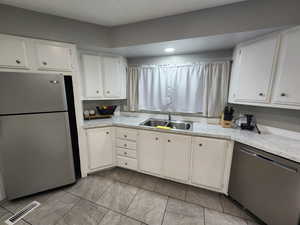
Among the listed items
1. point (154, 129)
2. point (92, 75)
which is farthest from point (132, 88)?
point (154, 129)

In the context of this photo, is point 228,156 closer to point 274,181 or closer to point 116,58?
point 274,181

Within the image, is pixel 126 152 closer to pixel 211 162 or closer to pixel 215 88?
pixel 211 162

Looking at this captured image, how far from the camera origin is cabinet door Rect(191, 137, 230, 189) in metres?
1.69

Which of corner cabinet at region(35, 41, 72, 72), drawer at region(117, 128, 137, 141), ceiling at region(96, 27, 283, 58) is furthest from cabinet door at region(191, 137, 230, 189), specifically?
corner cabinet at region(35, 41, 72, 72)

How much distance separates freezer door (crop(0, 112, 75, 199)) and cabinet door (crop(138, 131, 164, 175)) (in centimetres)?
112

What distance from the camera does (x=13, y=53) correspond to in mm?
1541

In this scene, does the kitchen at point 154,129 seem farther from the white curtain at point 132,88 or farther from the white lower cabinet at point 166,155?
the white curtain at point 132,88

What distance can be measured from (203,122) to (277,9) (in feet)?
5.40

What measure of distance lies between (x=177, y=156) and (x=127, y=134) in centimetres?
91

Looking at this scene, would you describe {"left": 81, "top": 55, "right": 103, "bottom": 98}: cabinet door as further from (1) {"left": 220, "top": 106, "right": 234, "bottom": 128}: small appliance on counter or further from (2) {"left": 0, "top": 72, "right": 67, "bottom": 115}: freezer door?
(1) {"left": 220, "top": 106, "right": 234, "bottom": 128}: small appliance on counter

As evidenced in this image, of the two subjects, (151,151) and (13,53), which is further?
(151,151)

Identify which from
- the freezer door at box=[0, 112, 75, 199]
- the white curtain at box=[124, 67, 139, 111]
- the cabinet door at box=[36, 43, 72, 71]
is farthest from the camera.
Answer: the white curtain at box=[124, 67, 139, 111]

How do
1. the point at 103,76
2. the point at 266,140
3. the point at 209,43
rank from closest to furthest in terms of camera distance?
the point at 266,140, the point at 209,43, the point at 103,76

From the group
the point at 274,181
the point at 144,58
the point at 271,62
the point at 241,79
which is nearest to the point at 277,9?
the point at 271,62
